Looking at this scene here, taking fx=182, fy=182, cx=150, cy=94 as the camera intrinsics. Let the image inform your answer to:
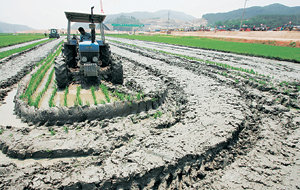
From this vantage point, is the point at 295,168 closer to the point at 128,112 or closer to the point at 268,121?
the point at 268,121

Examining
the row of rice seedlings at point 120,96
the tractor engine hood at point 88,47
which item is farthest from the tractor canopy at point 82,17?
the row of rice seedlings at point 120,96

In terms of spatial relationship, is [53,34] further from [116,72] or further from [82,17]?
[116,72]

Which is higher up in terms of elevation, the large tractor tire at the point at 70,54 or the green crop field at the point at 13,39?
the green crop field at the point at 13,39

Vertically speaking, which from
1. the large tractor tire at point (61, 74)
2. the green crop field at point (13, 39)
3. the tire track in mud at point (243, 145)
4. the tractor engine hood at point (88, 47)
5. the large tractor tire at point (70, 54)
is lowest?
the tire track in mud at point (243, 145)

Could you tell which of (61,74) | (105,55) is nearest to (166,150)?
(61,74)

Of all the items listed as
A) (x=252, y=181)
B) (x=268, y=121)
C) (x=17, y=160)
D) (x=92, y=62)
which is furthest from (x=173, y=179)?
(x=92, y=62)

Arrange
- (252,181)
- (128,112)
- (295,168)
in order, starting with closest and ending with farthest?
1. (252,181)
2. (295,168)
3. (128,112)

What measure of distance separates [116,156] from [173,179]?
96 cm

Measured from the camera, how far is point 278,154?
314 centimetres

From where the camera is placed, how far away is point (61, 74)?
5832 millimetres

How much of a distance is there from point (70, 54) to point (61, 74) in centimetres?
195

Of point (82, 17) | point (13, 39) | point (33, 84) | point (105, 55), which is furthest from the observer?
point (13, 39)

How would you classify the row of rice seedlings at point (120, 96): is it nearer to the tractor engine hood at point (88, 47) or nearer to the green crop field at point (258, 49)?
the tractor engine hood at point (88, 47)

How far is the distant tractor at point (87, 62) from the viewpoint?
19.5ft
